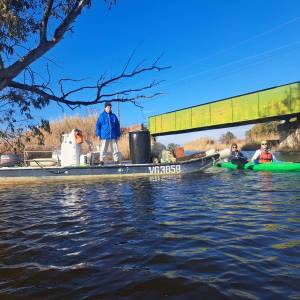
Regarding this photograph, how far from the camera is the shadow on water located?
3363mm

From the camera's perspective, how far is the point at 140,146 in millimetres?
15664

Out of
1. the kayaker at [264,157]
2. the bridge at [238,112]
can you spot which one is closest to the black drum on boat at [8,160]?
the kayaker at [264,157]

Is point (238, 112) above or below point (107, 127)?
above

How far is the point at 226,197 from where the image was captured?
8414 mm

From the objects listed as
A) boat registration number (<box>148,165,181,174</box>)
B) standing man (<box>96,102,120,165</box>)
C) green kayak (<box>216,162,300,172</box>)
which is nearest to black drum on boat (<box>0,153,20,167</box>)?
standing man (<box>96,102,120,165</box>)

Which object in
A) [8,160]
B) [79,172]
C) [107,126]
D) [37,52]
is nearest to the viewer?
[37,52]

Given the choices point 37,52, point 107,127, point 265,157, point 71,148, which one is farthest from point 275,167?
point 37,52

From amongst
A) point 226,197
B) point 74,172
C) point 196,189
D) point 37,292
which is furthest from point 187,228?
point 74,172

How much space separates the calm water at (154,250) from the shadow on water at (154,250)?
1 centimetres

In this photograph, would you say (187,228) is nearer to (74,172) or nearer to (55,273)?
(55,273)

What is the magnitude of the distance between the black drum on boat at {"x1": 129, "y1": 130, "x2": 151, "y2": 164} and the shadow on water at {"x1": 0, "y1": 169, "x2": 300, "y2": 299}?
25.1ft

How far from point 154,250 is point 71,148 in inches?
458

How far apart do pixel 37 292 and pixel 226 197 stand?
567cm

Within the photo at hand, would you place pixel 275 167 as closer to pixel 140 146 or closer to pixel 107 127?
pixel 140 146
